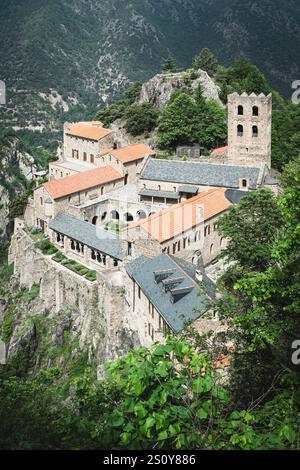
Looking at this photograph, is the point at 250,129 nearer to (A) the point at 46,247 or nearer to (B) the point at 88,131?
(B) the point at 88,131

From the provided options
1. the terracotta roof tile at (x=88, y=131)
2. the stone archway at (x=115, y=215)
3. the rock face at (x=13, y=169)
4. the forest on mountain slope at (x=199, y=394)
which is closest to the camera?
the forest on mountain slope at (x=199, y=394)

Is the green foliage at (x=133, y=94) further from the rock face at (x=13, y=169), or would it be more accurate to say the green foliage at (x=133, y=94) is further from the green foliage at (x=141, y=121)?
the rock face at (x=13, y=169)

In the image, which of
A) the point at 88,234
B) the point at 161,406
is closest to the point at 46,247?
the point at 88,234

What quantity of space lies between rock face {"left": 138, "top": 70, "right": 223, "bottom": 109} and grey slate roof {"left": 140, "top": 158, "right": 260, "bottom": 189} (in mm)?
19999

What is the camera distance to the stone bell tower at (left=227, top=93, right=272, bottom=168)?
182ft

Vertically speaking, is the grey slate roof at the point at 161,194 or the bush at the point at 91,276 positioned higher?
the grey slate roof at the point at 161,194

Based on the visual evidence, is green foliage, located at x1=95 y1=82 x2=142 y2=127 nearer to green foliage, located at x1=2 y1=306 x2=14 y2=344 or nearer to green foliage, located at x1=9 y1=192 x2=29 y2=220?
green foliage, located at x1=9 y1=192 x2=29 y2=220

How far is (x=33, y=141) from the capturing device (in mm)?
161375

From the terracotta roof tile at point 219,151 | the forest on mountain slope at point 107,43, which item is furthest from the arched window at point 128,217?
the forest on mountain slope at point 107,43

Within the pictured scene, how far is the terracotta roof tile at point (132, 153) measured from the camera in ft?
198

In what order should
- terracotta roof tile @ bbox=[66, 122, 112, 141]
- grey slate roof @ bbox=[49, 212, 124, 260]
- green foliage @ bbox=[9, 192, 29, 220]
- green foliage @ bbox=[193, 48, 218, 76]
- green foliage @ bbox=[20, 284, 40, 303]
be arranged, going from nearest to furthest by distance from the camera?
1. grey slate roof @ bbox=[49, 212, 124, 260]
2. green foliage @ bbox=[20, 284, 40, 303]
3. green foliage @ bbox=[9, 192, 29, 220]
4. terracotta roof tile @ bbox=[66, 122, 112, 141]
5. green foliage @ bbox=[193, 48, 218, 76]

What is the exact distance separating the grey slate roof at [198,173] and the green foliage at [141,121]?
586 inches

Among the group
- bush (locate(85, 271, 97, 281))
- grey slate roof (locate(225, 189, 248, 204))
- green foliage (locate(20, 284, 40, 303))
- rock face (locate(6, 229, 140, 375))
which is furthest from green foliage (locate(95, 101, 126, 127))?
bush (locate(85, 271, 97, 281))
